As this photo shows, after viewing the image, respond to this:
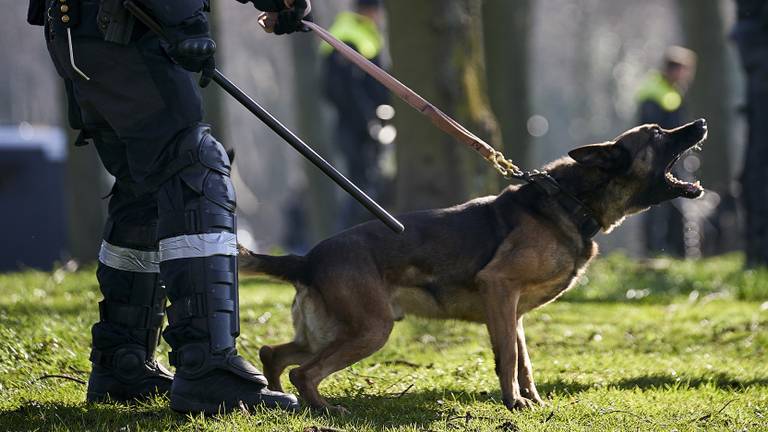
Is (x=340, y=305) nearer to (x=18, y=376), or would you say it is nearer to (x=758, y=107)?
(x=18, y=376)

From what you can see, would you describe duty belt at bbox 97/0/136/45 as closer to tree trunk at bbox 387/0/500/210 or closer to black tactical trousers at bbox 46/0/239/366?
black tactical trousers at bbox 46/0/239/366

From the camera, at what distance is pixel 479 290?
5867 mm

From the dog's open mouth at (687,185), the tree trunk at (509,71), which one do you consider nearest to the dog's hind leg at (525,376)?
the dog's open mouth at (687,185)

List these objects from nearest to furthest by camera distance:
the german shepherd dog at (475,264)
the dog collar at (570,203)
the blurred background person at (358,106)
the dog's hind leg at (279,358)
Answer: the german shepherd dog at (475,264), the dog's hind leg at (279,358), the dog collar at (570,203), the blurred background person at (358,106)

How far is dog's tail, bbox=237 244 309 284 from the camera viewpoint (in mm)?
5609

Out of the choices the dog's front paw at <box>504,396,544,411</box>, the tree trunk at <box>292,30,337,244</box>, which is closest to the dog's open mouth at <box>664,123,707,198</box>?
the dog's front paw at <box>504,396,544,411</box>

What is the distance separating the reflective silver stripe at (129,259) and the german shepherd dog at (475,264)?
0.45m

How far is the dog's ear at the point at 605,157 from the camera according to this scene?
19.9ft

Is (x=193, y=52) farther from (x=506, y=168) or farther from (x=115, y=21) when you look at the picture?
(x=506, y=168)

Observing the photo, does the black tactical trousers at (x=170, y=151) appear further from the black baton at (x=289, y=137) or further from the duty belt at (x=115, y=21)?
the black baton at (x=289, y=137)

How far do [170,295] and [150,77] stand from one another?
87 centimetres

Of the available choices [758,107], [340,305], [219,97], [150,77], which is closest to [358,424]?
[340,305]

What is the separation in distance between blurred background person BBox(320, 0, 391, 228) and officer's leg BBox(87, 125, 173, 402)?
26.6 ft

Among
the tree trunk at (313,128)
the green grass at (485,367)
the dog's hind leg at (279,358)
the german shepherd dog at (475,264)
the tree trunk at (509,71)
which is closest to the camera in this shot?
the green grass at (485,367)
